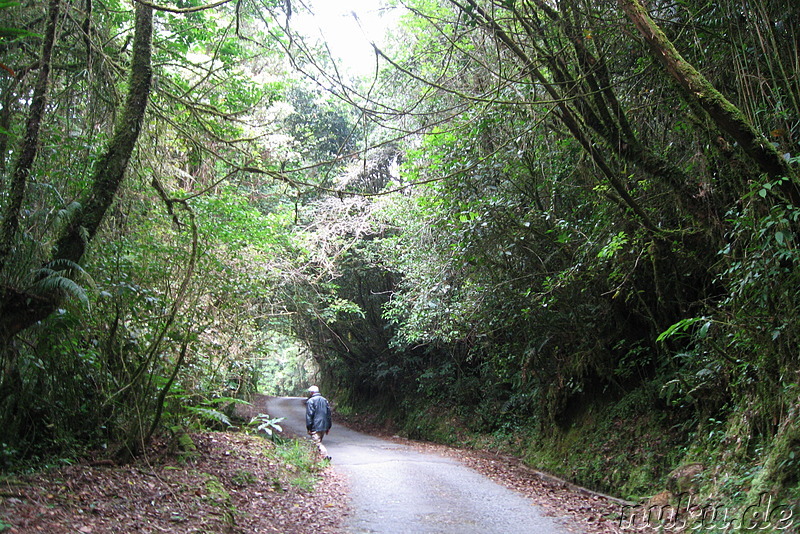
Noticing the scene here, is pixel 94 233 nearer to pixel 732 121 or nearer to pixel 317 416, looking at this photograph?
pixel 732 121

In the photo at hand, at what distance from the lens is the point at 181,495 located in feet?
20.1

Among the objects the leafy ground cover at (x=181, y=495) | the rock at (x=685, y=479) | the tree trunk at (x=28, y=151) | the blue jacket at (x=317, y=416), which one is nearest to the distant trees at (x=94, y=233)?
the tree trunk at (x=28, y=151)

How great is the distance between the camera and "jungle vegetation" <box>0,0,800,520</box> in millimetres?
5102

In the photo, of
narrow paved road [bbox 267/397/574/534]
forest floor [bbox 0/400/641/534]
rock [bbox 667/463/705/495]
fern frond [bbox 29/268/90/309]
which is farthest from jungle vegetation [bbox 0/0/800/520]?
narrow paved road [bbox 267/397/574/534]

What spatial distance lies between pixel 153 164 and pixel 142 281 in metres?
1.72

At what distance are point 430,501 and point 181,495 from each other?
352 centimetres

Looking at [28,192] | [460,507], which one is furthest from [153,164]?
[460,507]

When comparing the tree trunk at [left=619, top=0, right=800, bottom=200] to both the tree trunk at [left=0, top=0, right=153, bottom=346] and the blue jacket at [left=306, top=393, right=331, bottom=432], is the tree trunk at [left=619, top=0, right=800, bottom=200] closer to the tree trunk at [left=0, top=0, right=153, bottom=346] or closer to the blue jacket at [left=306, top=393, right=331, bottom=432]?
the tree trunk at [left=0, top=0, right=153, bottom=346]

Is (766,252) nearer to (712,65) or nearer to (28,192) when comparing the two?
(712,65)

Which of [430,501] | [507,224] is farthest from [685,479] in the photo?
[507,224]

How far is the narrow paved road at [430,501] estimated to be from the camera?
21.3ft

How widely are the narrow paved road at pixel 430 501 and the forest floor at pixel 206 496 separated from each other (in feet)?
1.02

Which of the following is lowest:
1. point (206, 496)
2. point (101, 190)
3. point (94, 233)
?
point (206, 496)

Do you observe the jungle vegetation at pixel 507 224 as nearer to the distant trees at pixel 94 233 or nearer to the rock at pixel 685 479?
the distant trees at pixel 94 233
